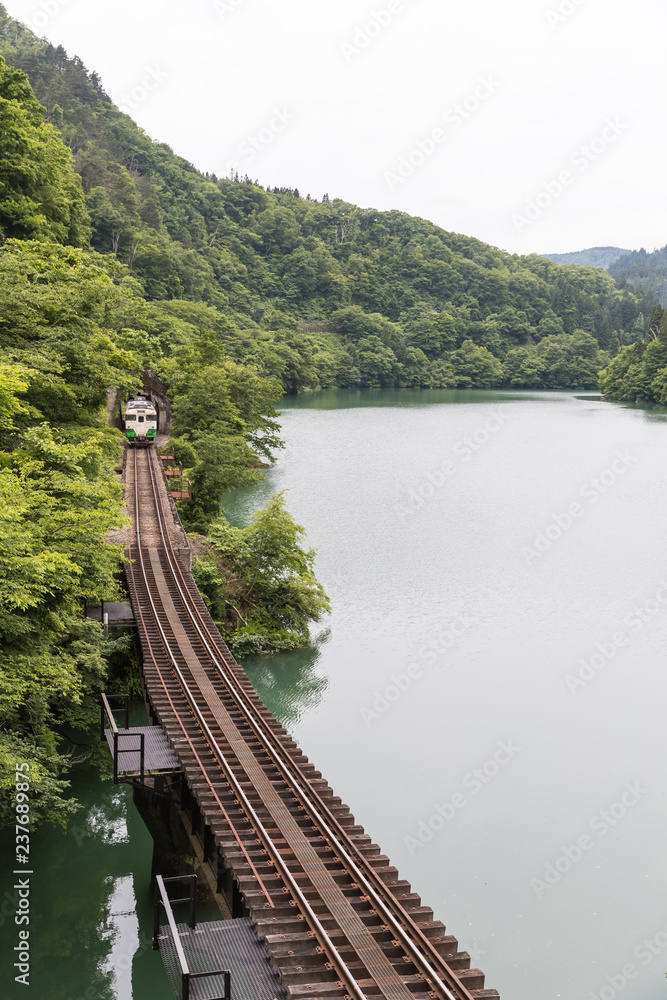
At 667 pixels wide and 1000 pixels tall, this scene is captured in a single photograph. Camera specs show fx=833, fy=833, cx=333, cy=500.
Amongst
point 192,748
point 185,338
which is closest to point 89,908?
point 192,748

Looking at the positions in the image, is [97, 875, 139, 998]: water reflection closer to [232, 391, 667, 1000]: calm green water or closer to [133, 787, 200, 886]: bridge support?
[133, 787, 200, 886]: bridge support

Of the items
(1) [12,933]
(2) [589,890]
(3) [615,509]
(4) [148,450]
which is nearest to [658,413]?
(3) [615,509]

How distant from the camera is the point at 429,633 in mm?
28891

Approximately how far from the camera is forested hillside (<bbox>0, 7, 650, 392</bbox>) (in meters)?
95.5

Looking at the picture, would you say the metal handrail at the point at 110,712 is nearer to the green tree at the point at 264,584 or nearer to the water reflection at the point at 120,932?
the water reflection at the point at 120,932

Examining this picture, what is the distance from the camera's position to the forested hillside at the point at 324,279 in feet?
313

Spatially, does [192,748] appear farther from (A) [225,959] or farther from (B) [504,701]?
(B) [504,701]

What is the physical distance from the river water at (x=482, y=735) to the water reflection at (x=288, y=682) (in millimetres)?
71

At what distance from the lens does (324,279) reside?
472 ft

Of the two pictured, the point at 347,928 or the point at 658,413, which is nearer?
the point at 347,928

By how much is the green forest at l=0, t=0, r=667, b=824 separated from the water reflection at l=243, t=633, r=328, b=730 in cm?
57

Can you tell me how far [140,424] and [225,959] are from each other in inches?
1379

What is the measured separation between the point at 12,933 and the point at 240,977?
6.17 m

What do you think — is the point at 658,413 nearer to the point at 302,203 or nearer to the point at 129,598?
the point at 129,598
